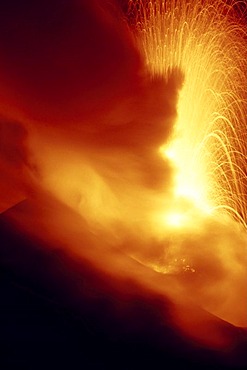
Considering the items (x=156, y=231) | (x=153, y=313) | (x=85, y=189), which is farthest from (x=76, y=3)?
(x=153, y=313)

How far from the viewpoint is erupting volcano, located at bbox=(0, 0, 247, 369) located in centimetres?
681

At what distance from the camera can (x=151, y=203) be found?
8.91 m

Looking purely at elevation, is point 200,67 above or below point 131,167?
above

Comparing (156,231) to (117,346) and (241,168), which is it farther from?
(241,168)

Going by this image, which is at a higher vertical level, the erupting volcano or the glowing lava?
the glowing lava

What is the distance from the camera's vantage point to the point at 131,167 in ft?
30.4

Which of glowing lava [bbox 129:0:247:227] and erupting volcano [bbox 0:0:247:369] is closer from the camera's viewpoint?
erupting volcano [bbox 0:0:247:369]

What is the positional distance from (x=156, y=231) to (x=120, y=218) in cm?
56

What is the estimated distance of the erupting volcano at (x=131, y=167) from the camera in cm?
681

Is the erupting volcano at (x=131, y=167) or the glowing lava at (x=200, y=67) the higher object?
the glowing lava at (x=200, y=67)

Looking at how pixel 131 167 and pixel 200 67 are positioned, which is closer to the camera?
pixel 131 167

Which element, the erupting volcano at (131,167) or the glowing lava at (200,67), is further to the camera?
the glowing lava at (200,67)

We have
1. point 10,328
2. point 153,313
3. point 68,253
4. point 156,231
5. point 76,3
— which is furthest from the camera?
point 76,3

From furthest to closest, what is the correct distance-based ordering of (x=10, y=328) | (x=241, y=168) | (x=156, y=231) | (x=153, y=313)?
1. (x=241, y=168)
2. (x=156, y=231)
3. (x=153, y=313)
4. (x=10, y=328)
